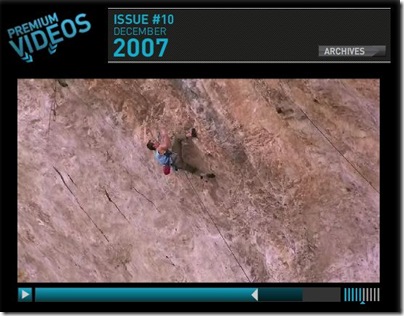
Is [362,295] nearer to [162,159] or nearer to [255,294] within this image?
[255,294]

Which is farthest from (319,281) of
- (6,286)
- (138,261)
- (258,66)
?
(6,286)

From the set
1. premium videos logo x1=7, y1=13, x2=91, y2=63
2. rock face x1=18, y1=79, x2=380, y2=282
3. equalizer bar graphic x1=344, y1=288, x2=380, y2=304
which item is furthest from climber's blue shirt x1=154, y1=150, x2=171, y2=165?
equalizer bar graphic x1=344, y1=288, x2=380, y2=304

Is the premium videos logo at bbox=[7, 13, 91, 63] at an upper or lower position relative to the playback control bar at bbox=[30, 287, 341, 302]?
upper

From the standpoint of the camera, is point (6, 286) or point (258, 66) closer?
point (258, 66)

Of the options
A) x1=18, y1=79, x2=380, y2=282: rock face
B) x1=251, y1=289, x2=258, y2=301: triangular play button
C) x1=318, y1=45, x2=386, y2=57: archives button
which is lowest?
x1=251, y1=289, x2=258, y2=301: triangular play button

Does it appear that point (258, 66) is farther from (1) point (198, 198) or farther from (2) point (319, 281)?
(2) point (319, 281)

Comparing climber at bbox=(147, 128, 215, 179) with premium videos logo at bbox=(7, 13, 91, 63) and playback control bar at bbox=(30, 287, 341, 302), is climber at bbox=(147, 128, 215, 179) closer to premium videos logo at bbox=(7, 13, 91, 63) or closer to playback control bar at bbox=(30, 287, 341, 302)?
playback control bar at bbox=(30, 287, 341, 302)

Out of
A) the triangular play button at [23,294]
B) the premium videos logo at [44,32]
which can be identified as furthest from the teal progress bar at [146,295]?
the premium videos logo at [44,32]
